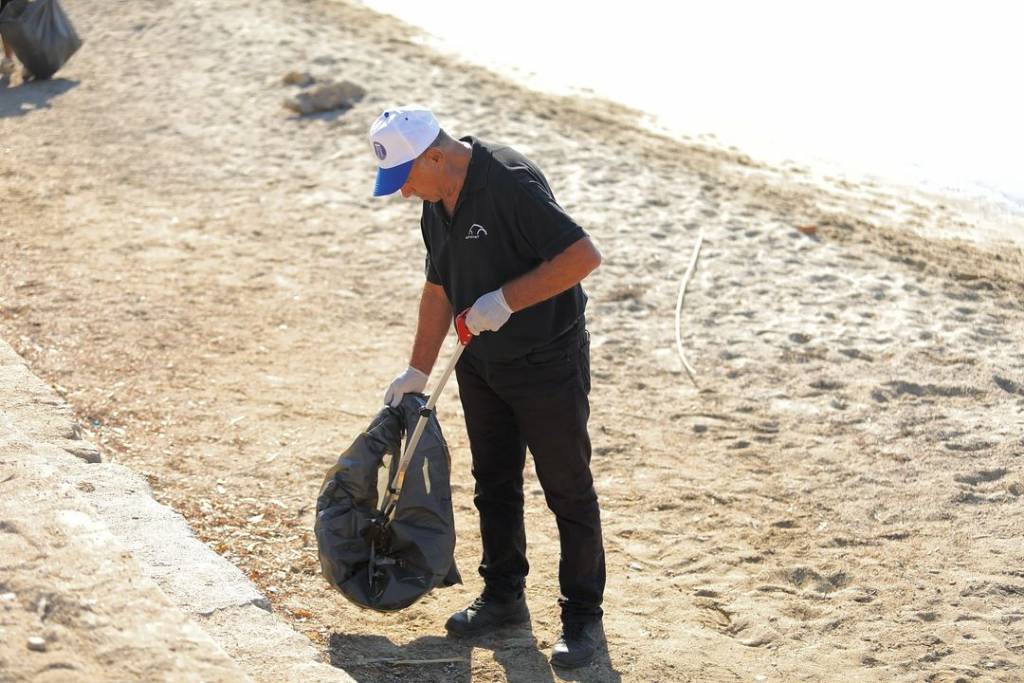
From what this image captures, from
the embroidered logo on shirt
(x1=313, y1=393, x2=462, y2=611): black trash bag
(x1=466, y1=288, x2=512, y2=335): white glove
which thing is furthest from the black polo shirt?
(x1=313, y1=393, x2=462, y2=611): black trash bag

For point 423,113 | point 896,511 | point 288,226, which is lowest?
point 288,226

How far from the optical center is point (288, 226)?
28.9 feet

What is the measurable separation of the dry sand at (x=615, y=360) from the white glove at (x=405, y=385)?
84cm

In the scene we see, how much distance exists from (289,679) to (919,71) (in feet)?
39.1

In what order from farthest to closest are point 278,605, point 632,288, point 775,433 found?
1. point 632,288
2. point 775,433
3. point 278,605

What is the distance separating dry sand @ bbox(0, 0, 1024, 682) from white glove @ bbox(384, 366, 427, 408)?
33.1 inches

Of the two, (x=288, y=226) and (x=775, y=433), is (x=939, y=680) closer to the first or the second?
(x=775, y=433)

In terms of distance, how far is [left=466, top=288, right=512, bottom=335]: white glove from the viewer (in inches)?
145

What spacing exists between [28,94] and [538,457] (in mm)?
9517

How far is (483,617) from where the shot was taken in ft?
14.1

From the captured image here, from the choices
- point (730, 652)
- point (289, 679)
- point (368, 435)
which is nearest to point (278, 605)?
point (368, 435)

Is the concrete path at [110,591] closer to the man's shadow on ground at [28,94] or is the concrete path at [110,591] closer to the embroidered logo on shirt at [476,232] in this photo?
the embroidered logo on shirt at [476,232]

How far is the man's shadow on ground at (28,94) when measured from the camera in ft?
37.1

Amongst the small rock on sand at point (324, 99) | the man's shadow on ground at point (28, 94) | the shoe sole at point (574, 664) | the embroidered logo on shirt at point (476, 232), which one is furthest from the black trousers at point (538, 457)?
the man's shadow on ground at point (28, 94)
